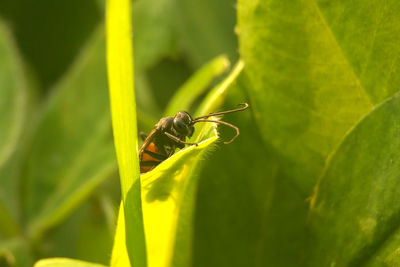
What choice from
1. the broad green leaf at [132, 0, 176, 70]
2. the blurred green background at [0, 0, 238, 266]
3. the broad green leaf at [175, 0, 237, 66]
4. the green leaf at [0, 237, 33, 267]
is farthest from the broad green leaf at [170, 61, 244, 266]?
the broad green leaf at [175, 0, 237, 66]

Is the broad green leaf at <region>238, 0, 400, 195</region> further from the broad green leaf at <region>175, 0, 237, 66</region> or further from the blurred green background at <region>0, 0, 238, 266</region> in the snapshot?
the broad green leaf at <region>175, 0, 237, 66</region>

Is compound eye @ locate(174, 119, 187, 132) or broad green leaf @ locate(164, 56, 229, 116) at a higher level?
broad green leaf @ locate(164, 56, 229, 116)

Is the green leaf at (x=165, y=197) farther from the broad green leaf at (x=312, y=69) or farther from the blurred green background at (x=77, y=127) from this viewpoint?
the blurred green background at (x=77, y=127)

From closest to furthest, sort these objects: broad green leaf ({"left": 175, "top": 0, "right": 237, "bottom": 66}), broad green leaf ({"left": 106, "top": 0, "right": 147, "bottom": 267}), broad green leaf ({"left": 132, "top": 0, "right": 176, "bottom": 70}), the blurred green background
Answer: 1. broad green leaf ({"left": 106, "top": 0, "right": 147, "bottom": 267})
2. the blurred green background
3. broad green leaf ({"left": 132, "top": 0, "right": 176, "bottom": 70})
4. broad green leaf ({"left": 175, "top": 0, "right": 237, "bottom": 66})

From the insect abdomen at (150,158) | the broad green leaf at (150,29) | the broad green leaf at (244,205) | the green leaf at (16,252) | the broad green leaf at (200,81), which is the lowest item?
the green leaf at (16,252)

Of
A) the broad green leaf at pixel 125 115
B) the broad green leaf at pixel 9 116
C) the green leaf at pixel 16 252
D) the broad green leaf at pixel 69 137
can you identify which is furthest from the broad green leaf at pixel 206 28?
the broad green leaf at pixel 125 115

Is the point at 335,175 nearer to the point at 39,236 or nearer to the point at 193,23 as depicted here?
the point at 39,236

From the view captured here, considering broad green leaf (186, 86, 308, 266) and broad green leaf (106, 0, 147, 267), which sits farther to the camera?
broad green leaf (186, 86, 308, 266)

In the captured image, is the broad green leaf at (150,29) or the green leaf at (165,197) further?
the broad green leaf at (150,29)
